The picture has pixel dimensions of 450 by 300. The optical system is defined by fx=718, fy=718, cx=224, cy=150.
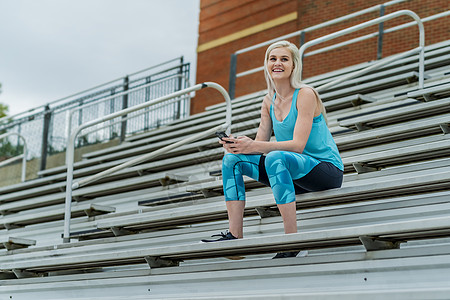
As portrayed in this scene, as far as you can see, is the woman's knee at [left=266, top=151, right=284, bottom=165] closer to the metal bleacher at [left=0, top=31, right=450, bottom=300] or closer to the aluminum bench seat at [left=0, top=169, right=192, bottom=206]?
the metal bleacher at [left=0, top=31, right=450, bottom=300]

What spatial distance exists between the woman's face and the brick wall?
22.0ft

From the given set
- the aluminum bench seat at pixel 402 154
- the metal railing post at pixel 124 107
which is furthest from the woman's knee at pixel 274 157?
the metal railing post at pixel 124 107

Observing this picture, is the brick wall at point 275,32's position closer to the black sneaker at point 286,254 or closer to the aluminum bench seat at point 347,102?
the aluminum bench seat at point 347,102

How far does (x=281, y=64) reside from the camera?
357 centimetres

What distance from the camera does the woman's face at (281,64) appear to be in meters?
3.57

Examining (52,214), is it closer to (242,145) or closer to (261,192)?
(261,192)

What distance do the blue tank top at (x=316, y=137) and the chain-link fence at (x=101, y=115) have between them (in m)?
5.72

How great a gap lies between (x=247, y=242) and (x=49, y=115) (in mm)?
6619

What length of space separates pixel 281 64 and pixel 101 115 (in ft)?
20.9

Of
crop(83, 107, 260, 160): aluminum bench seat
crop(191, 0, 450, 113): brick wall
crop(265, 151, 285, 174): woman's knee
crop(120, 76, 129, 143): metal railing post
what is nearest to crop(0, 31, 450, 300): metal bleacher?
crop(265, 151, 285, 174): woman's knee

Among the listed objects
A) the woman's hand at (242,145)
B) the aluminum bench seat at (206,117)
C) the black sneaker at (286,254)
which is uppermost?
the aluminum bench seat at (206,117)

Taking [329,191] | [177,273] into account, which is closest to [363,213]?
[329,191]

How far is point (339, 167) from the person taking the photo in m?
3.49

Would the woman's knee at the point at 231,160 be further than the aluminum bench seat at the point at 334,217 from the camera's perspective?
Yes
